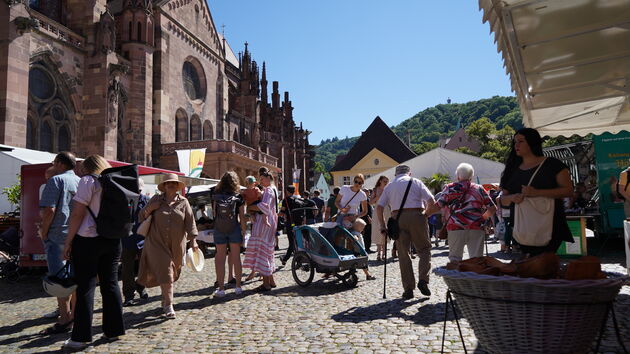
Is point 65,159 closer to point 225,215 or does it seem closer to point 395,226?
point 225,215

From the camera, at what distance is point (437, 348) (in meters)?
3.94

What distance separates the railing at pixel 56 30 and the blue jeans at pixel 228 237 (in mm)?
17206

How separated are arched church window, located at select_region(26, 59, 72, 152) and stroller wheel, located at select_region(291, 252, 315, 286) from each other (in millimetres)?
17537

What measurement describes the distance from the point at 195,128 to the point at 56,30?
12436 millimetres

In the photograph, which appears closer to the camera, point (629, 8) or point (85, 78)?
point (629, 8)

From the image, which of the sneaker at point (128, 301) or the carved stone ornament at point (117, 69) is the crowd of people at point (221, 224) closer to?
the sneaker at point (128, 301)

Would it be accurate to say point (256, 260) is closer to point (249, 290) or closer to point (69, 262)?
point (249, 290)

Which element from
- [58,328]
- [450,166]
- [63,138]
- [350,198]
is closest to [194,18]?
[63,138]

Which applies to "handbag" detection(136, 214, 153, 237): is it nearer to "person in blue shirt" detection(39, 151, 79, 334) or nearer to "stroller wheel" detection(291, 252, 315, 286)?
"person in blue shirt" detection(39, 151, 79, 334)

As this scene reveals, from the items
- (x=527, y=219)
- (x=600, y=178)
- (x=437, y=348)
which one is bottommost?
(x=437, y=348)

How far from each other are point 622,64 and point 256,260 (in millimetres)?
5899

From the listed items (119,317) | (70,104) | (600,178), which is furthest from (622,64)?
(70,104)

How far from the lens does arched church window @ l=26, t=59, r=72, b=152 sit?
20.2 m

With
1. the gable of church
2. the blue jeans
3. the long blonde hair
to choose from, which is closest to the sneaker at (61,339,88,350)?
the long blonde hair
